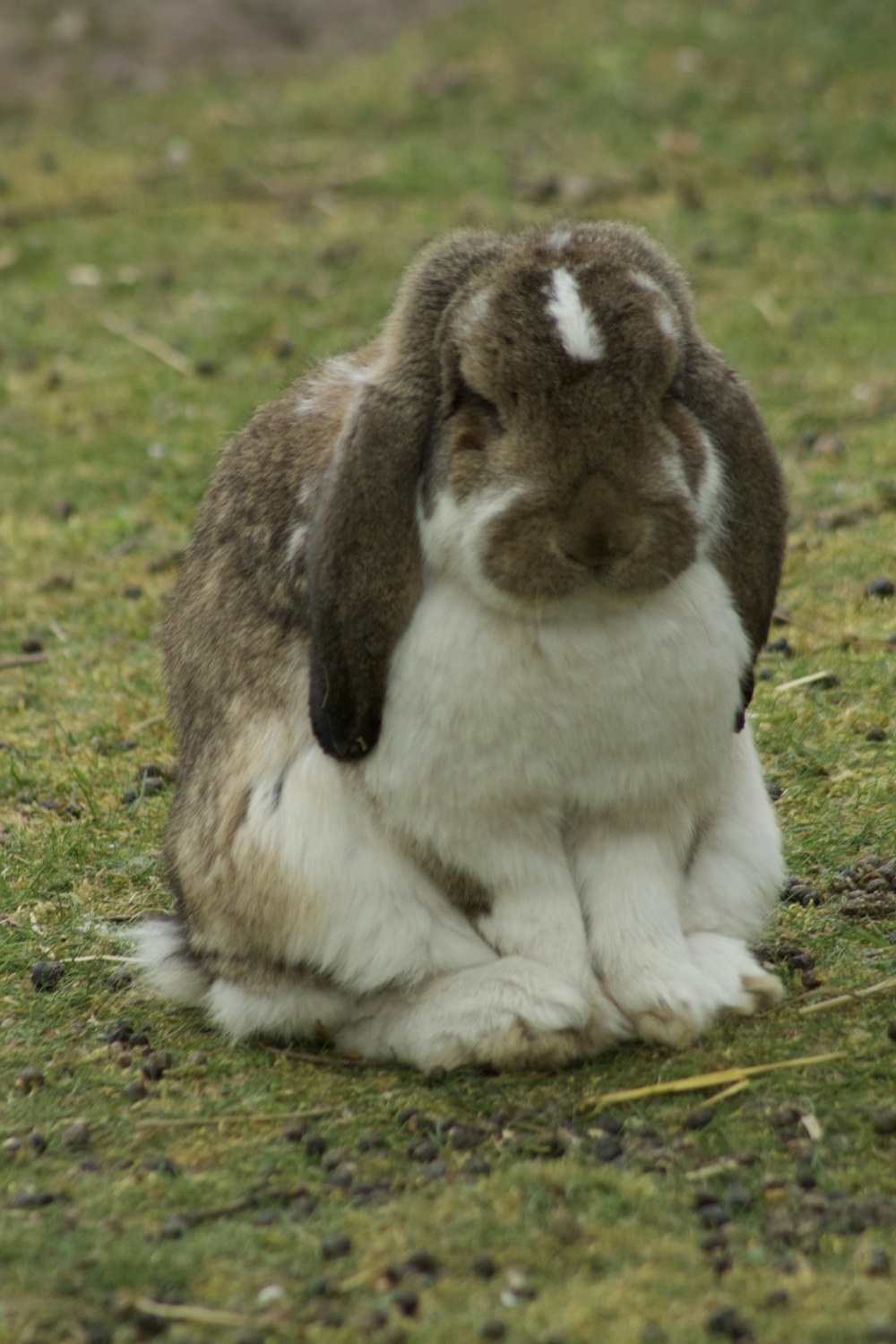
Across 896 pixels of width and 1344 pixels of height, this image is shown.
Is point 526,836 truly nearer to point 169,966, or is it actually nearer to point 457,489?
point 457,489

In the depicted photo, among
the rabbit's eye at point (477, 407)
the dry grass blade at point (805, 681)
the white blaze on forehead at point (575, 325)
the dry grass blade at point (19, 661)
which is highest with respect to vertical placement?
the white blaze on forehead at point (575, 325)

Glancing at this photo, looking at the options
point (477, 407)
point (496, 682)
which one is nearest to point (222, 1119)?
point (496, 682)

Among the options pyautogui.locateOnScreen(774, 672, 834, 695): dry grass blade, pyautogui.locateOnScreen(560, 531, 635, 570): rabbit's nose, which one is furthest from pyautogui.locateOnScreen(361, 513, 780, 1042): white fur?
pyautogui.locateOnScreen(774, 672, 834, 695): dry grass blade

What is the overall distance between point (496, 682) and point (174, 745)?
104 inches

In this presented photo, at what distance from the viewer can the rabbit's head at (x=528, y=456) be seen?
11.5ft

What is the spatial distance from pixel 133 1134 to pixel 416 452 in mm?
1560

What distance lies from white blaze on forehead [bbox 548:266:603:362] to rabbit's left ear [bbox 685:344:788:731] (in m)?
0.31

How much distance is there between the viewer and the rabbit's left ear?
12.5 ft

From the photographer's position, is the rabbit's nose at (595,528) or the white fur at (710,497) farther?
the white fur at (710,497)

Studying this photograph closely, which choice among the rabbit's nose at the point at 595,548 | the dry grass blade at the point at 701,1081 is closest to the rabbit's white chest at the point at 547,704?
the rabbit's nose at the point at 595,548

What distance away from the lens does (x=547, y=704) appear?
3.65m

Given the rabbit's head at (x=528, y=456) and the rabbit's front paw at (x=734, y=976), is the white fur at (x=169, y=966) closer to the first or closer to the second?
the rabbit's head at (x=528, y=456)

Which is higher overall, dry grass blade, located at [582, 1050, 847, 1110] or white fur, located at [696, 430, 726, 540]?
white fur, located at [696, 430, 726, 540]

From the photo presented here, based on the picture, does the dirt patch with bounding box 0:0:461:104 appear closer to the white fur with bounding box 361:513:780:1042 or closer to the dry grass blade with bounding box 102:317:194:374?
the dry grass blade with bounding box 102:317:194:374
